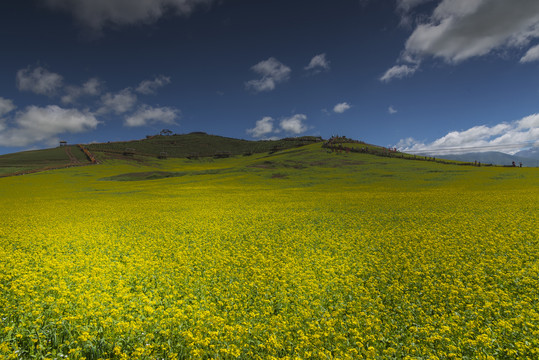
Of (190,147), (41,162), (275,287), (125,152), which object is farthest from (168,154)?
(275,287)

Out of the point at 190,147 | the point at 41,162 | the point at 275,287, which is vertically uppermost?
the point at 190,147

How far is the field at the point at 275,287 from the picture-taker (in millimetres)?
7266

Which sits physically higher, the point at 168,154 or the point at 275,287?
the point at 168,154

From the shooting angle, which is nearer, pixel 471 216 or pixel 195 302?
pixel 195 302

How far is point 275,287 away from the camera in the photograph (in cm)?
1108

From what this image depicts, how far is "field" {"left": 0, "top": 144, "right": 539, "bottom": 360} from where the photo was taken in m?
7.27

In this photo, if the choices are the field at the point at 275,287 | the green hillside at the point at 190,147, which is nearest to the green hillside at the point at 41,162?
the green hillside at the point at 190,147

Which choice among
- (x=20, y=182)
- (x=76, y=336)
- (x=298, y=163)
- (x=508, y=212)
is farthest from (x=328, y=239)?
(x=20, y=182)

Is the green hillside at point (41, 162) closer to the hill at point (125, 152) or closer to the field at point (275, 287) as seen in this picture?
the hill at point (125, 152)

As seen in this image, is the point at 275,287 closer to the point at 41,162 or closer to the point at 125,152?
the point at 41,162

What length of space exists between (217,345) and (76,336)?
4343 millimetres

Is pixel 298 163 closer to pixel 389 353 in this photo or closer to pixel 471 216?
pixel 471 216

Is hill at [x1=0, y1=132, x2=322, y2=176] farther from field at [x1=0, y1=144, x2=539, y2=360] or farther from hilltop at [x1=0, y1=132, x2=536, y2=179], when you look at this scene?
field at [x1=0, y1=144, x2=539, y2=360]

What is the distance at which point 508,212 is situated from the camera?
75.9ft
